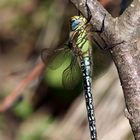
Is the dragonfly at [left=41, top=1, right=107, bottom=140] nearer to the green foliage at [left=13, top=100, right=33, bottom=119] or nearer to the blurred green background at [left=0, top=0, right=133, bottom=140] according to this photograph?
the blurred green background at [left=0, top=0, right=133, bottom=140]

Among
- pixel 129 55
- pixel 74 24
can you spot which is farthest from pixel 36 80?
pixel 129 55

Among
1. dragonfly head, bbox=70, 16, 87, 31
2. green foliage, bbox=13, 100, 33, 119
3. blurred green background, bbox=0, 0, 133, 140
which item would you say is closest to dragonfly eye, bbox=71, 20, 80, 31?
dragonfly head, bbox=70, 16, 87, 31

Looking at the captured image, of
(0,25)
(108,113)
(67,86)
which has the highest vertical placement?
(0,25)

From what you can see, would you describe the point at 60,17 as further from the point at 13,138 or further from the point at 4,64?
the point at 13,138

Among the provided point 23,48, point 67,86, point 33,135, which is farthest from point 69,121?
point 67,86

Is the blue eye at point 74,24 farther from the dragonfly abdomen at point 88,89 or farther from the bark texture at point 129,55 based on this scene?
the bark texture at point 129,55

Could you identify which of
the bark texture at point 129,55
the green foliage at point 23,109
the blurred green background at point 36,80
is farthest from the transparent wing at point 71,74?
the green foliage at point 23,109
